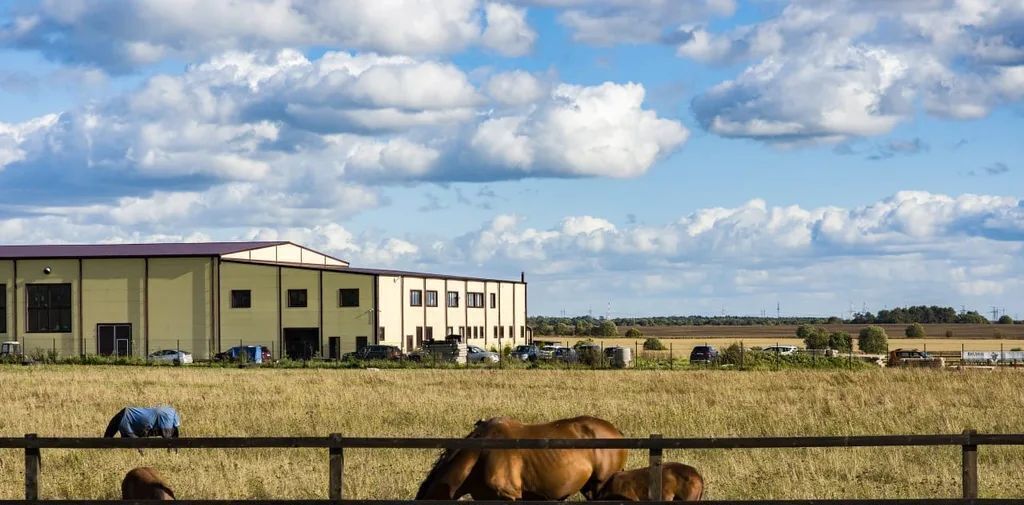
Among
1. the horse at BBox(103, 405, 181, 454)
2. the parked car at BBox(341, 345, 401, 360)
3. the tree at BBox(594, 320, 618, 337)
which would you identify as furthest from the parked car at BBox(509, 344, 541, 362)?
the tree at BBox(594, 320, 618, 337)

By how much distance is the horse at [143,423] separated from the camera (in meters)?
19.9

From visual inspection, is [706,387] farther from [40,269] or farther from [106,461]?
[40,269]

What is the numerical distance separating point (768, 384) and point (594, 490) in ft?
88.4

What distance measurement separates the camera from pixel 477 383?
42.3m

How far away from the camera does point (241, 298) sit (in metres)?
77.8

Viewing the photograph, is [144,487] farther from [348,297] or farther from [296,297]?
[296,297]

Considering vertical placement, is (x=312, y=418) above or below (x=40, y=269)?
below

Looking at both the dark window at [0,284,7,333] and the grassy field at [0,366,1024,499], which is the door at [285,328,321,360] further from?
the grassy field at [0,366,1024,499]

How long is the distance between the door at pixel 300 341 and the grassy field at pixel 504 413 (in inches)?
1023

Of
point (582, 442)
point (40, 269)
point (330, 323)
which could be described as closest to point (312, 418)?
point (582, 442)

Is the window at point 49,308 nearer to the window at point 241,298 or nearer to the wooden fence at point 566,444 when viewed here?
the window at point 241,298

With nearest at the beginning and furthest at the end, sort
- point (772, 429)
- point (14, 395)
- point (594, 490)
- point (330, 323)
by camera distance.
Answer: point (594, 490) < point (772, 429) < point (14, 395) < point (330, 323)

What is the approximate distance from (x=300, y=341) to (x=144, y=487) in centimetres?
6411

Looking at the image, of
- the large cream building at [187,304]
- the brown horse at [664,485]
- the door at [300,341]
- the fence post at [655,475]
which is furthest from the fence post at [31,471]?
the door at [300,341]
